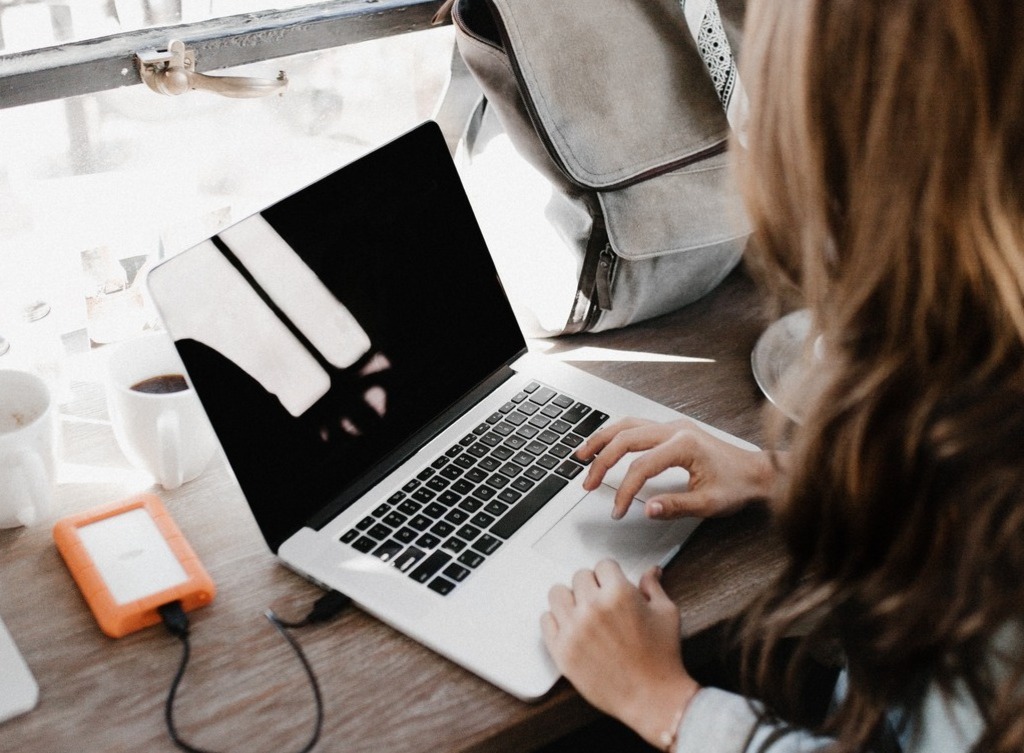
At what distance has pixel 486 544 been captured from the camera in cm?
77

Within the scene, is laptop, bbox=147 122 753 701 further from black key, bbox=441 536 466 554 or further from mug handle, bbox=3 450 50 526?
mug handle, bbox=3 450 50 526

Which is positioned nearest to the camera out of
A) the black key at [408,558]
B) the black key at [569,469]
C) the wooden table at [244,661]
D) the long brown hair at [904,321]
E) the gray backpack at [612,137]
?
the long brown hair at [904,321]

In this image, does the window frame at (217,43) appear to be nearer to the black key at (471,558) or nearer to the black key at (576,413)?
the black key at (576,413)

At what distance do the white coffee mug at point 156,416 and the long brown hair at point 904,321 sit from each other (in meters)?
0.49

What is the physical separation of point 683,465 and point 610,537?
0.09 meters

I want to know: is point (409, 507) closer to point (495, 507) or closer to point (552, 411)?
point (495, 507)

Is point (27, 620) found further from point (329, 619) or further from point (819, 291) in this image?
point (819, 291)

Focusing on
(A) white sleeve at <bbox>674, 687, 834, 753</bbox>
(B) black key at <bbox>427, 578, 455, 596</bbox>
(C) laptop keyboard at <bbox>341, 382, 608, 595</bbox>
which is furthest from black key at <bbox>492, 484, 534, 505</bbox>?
(A) white sleeve at <bbox>674, 687, 834, 753</bbox>

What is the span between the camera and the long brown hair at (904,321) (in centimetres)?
52

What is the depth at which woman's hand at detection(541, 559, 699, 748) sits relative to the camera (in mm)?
683

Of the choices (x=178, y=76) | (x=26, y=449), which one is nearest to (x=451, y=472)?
(x=26, y=449)

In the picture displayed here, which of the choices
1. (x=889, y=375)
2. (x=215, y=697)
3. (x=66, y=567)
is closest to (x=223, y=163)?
(x=66, y=567)

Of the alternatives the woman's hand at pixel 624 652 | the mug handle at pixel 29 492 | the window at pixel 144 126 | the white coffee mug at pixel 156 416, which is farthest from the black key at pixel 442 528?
the window at pixel 144 126

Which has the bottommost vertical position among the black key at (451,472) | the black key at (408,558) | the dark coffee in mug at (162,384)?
the black key at (408,558)
